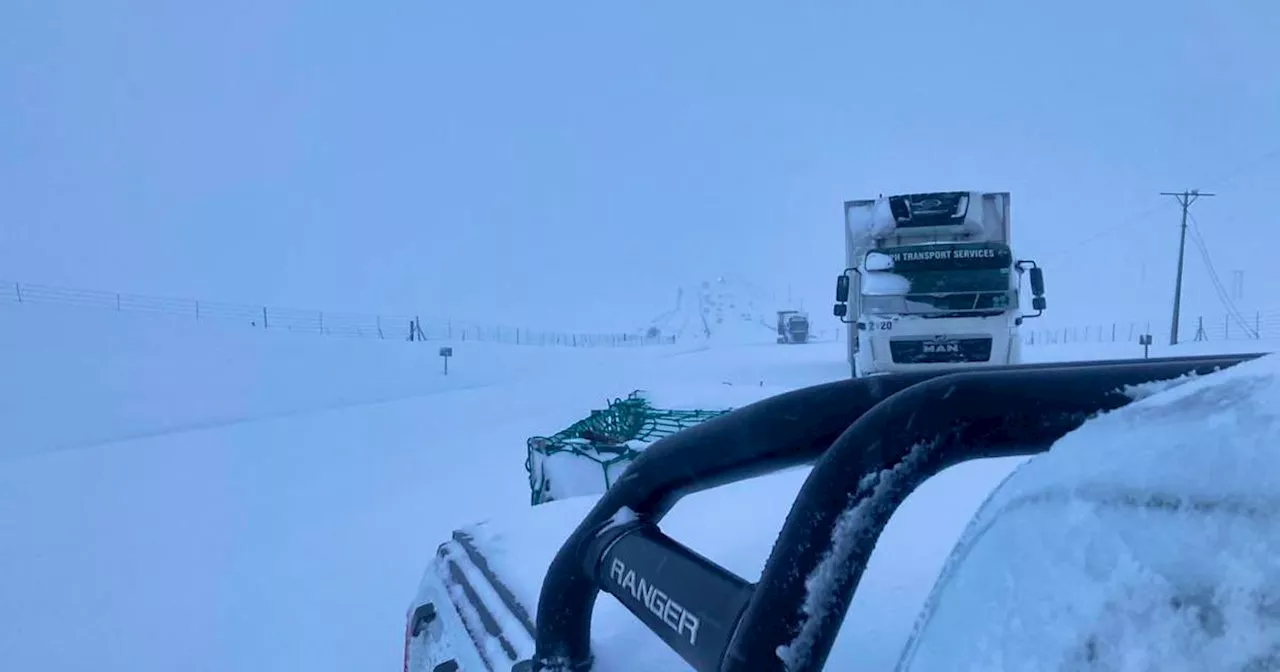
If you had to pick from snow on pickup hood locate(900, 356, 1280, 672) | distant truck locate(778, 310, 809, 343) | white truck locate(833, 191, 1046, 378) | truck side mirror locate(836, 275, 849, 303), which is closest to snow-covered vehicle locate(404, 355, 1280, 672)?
snow on pickup hood locate(900, 356, 1280, 672)

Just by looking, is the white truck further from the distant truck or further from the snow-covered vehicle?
the distant truck

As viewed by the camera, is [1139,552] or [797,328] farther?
[797,328]

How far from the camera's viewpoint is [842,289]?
14094 millimetres

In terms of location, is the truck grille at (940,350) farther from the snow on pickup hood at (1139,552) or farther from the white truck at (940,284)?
the snow on pickup hood at (1139,552)

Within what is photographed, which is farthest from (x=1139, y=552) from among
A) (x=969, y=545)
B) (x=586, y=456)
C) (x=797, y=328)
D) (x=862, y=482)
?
(x=797, y=328)

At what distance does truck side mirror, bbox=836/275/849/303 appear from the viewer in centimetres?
1405

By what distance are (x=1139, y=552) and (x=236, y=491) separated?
1270cm

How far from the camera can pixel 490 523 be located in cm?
336

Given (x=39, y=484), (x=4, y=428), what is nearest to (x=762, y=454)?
(x=39, y=484)

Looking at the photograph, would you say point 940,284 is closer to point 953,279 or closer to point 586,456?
point 953,279

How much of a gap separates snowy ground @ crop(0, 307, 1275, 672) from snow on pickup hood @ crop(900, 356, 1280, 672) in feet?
4.35

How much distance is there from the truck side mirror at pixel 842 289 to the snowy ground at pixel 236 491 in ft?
7.90

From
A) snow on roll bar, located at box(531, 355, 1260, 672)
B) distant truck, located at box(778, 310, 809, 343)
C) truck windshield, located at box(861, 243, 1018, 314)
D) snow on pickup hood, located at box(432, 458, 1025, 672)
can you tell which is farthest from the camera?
distant truck, located at box(778, 310, 809, 343)

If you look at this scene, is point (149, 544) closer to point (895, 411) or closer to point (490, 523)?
point (490, 523)
